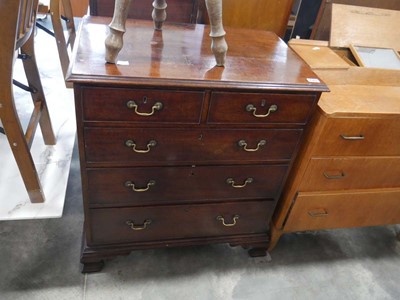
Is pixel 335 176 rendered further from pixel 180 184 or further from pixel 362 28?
pixel 362 28

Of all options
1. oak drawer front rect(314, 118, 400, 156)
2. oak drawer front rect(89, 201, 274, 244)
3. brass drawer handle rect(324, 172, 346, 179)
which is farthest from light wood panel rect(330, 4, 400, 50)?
oak drawer front rect(89, 201, 274, 244)

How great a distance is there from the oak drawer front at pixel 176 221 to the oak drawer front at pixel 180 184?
0.04 metres

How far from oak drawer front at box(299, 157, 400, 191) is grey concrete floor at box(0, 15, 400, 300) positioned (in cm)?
42

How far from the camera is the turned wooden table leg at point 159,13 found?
110 centimetres

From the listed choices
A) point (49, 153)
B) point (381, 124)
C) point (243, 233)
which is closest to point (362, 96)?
point (381, 124)

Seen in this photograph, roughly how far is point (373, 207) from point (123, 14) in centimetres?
124

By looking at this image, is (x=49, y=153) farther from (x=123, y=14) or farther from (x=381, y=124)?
(x=381, y=124)

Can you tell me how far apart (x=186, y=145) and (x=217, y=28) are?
0.36 meters

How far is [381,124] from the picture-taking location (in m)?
1.10

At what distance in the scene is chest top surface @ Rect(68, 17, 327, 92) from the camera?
33.8 inches

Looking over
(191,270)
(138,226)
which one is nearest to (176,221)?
(138,226)

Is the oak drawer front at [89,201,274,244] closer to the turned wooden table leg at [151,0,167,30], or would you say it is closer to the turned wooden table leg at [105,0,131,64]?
the turned wooden table leg at [105,0,131,64]

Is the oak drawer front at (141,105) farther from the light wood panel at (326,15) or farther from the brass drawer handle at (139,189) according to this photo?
the light wood panel at (326,15)

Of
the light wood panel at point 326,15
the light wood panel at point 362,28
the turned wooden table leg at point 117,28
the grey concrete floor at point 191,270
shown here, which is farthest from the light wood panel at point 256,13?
the grey concrete floor at point 191,270
